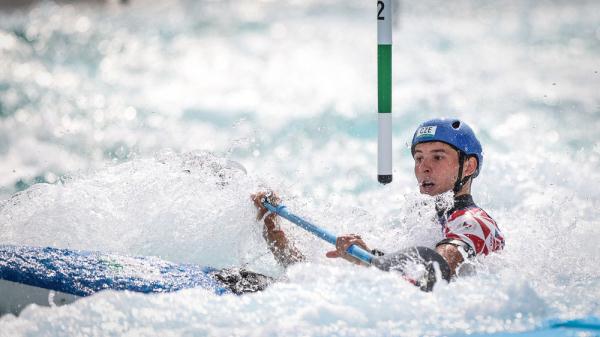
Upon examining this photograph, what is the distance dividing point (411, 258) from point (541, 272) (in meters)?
1.83

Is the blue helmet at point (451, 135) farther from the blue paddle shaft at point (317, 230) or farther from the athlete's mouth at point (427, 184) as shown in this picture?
the blue paddle shaft at point (317, 230)

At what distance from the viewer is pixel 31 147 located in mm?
13805

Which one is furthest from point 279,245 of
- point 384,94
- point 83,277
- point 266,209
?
point 384,94

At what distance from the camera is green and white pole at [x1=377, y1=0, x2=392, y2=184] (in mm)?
5816

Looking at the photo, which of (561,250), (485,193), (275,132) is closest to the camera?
(561,250)

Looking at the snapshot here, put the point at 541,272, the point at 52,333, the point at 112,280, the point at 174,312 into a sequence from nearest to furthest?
the point at 52,333 < the point at 174,312 < the point at 112,280 < the point at 541,272

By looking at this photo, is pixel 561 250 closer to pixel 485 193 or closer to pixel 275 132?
pixel 485 193

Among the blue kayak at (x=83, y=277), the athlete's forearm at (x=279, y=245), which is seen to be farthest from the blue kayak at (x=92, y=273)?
the athlete's forearm at (x=279, y=245)

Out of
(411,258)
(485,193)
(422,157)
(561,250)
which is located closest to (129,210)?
(422,157)

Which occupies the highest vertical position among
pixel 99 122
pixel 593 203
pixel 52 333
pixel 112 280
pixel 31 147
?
pixel 99 122

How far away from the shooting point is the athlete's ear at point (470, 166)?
4363mm

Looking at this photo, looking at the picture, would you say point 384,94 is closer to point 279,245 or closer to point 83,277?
point 279,245

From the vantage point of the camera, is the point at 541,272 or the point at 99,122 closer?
the point at 541,272

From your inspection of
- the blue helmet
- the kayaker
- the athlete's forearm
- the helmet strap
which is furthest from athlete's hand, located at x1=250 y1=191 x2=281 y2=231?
the helmet strap
